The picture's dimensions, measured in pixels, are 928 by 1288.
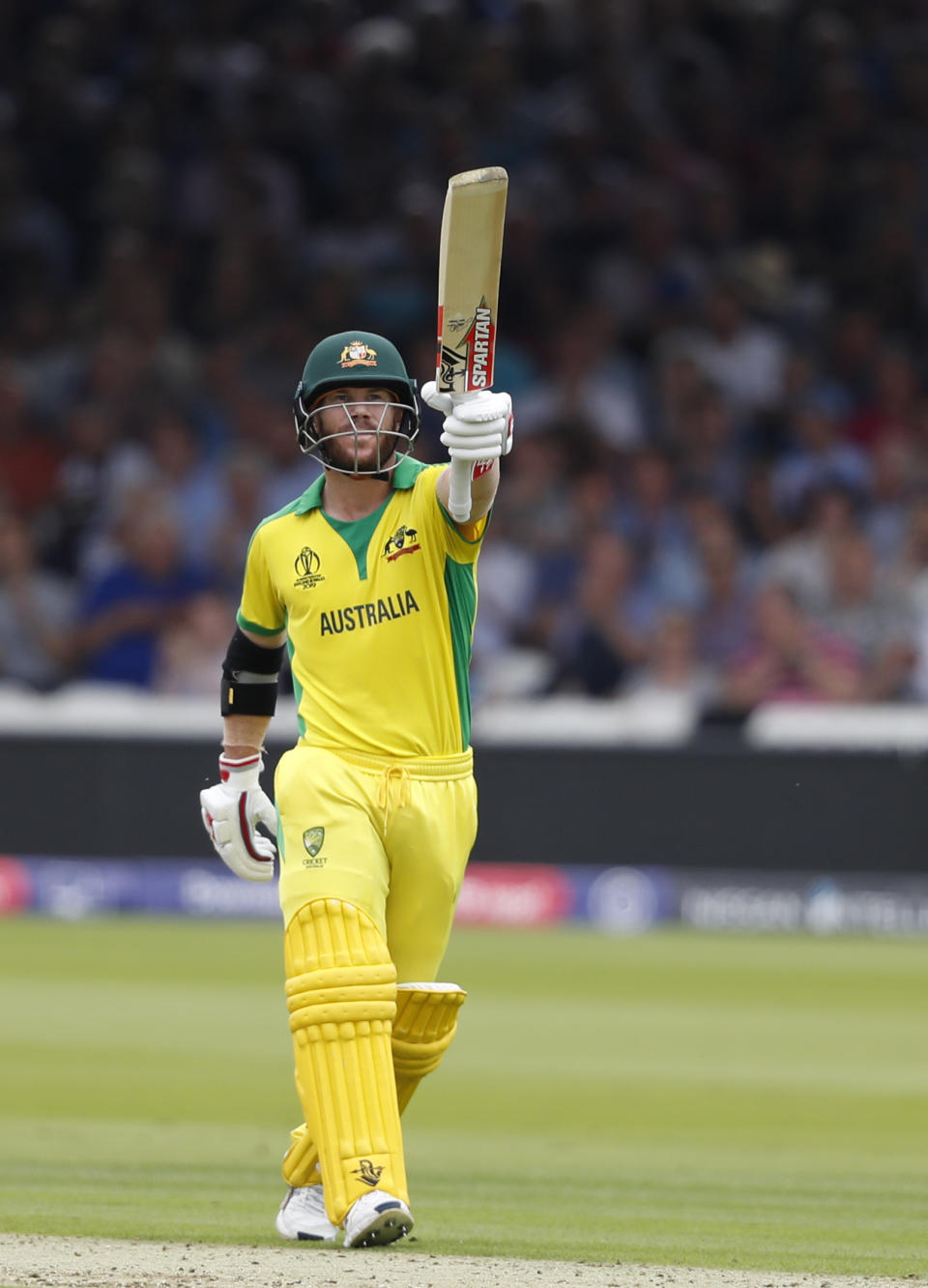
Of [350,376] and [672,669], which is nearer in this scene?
[350,376]

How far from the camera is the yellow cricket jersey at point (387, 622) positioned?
408 centimetres

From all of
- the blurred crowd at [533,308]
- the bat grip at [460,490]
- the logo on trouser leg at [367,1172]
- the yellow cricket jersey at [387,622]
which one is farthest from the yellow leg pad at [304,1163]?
the blurred crowd at [533,308]

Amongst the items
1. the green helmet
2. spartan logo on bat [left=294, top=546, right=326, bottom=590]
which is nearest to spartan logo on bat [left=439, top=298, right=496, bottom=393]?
the green helmet

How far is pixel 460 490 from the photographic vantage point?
12.9ft

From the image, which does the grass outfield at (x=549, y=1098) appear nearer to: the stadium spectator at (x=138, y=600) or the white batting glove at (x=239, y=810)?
the white batting glove at (x=239, y=810)

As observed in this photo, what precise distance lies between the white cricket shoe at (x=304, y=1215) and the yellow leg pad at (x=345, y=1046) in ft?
0.58

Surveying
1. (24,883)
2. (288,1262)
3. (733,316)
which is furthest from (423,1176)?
(733,316)

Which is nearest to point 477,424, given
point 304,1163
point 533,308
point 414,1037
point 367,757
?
point 367,757

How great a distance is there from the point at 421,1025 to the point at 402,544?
93cm

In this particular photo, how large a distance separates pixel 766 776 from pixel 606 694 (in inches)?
38.7

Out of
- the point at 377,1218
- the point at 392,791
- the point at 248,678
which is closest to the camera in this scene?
the point at 377,1218

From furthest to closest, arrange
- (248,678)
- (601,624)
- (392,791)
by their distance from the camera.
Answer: (601,624)
(248,678)
(392,791)

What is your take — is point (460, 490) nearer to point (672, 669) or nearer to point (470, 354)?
point (470, 354)

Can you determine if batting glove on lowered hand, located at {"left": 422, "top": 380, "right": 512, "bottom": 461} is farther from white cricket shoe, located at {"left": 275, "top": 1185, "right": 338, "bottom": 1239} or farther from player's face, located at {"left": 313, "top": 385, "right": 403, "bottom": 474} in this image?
white cricket shoe, located at {"left": 275, "top": 1185, "right": 338, "bottom": 1239}
